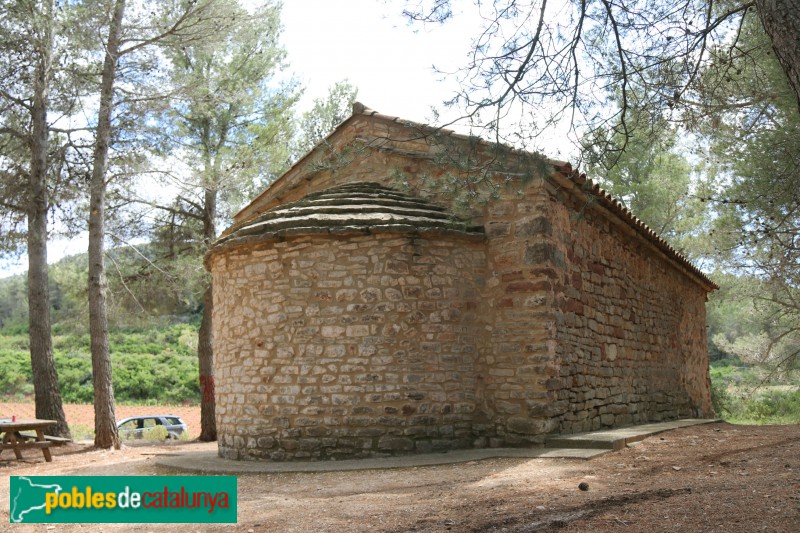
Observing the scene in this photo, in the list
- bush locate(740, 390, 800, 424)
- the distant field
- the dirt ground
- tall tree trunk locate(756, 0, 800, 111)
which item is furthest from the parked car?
tall tree trunk locate(756, 0, 800, 111)

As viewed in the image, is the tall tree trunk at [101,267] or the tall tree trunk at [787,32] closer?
the tall tree trunk at [787,32]

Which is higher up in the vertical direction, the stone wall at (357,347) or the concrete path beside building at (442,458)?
the stone wall at (357,347)

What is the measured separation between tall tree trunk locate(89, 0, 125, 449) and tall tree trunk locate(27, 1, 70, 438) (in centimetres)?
81

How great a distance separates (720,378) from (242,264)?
27.0 metres

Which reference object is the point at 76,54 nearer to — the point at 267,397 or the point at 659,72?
the point at 267,397

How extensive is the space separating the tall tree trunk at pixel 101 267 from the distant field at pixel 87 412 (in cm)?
567

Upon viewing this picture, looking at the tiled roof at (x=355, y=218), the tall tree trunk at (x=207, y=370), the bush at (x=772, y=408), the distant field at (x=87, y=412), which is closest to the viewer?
the tiled roof at (x=355, y=218)

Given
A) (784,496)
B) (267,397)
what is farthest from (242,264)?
(784,496)

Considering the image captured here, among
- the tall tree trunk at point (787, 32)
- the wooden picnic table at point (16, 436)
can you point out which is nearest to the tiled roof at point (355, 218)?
the wooden picnic table at point (16, 436)

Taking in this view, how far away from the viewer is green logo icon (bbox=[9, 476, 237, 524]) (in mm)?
4883

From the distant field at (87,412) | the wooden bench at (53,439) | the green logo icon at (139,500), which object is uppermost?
the green logo icon at (139,500)

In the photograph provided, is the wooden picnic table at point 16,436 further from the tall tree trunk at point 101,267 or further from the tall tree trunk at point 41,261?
the tall tree trunk at point 41,261

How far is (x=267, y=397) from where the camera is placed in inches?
312

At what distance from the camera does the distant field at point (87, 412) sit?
20119 mm
